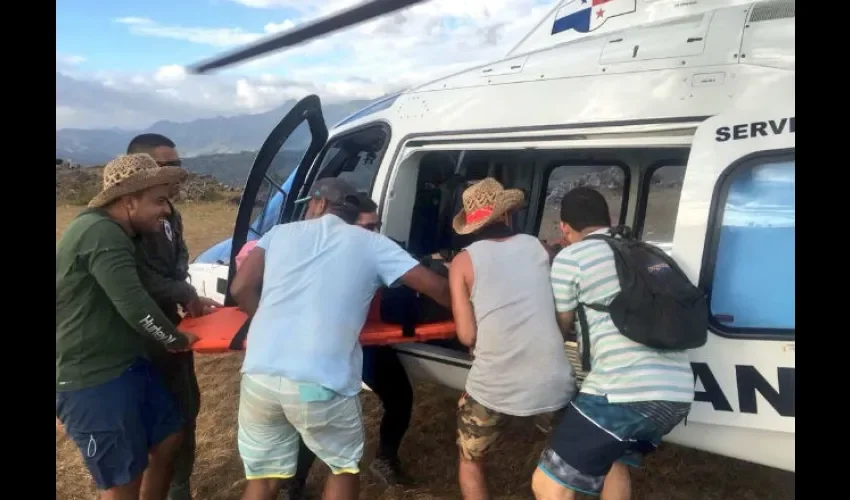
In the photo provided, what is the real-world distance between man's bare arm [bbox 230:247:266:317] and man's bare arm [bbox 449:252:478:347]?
2.76ft

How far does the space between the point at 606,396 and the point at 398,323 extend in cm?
121

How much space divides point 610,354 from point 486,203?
0.83 m

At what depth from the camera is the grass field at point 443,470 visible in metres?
3.89

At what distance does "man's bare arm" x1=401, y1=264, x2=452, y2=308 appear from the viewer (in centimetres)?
262

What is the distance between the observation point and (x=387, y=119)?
4.17m

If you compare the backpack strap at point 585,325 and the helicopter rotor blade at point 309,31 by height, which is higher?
the helicopter rotor blade at point 309,31

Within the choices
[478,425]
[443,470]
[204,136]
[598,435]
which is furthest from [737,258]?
[204,136]

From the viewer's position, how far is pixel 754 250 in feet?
8.97

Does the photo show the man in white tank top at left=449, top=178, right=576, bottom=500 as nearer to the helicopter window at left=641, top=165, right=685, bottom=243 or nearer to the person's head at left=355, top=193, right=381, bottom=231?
the person's head at left=355, top=193, right=381, bottom=231

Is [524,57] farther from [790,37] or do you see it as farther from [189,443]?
[189,443]

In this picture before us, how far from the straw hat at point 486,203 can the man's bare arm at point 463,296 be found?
0.57 feet

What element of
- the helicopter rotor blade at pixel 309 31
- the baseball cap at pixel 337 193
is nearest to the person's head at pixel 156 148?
the helicopter rotor blade at pixel 309 31

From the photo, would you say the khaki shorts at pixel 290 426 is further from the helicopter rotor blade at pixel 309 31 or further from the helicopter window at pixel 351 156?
the helicopter window at pixel 351 156

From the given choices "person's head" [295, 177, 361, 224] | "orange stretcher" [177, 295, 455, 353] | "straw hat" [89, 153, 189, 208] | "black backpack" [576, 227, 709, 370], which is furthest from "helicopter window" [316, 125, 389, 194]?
"black backpack" [576, 227, 709, 370]
